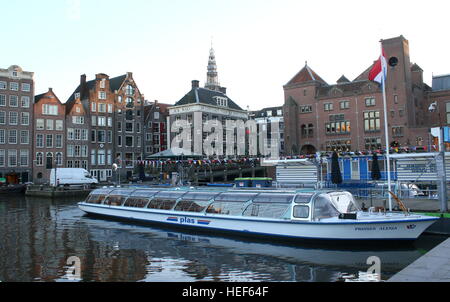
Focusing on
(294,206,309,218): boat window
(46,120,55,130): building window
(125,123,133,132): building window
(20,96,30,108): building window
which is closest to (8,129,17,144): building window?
(20,96,30,108): building window

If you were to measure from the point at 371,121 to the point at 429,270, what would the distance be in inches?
2144

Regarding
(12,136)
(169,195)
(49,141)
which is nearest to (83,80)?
(49,141)

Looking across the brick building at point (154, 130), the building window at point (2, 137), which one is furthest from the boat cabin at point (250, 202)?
the brick building at point (154, 130)

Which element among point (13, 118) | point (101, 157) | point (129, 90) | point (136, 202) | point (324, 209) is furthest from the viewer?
point (129, 90)

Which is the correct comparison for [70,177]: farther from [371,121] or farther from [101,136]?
[371,121]

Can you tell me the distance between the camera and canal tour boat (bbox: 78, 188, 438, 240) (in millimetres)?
17719

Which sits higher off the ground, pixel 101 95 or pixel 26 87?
pixel 101 95

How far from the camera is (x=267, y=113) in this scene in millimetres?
113438

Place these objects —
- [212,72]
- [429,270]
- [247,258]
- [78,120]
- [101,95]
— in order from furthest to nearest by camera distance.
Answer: [212,72] → [101,95] → [78,120] → [247,258] → [429,270]

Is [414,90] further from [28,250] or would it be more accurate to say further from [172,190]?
[28,250]

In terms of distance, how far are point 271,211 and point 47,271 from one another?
1091cm

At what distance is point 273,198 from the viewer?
20.7 metres

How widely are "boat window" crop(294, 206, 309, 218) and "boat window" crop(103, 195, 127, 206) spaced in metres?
14.8

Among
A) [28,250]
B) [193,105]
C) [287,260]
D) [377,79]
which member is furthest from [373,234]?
[193,105]
